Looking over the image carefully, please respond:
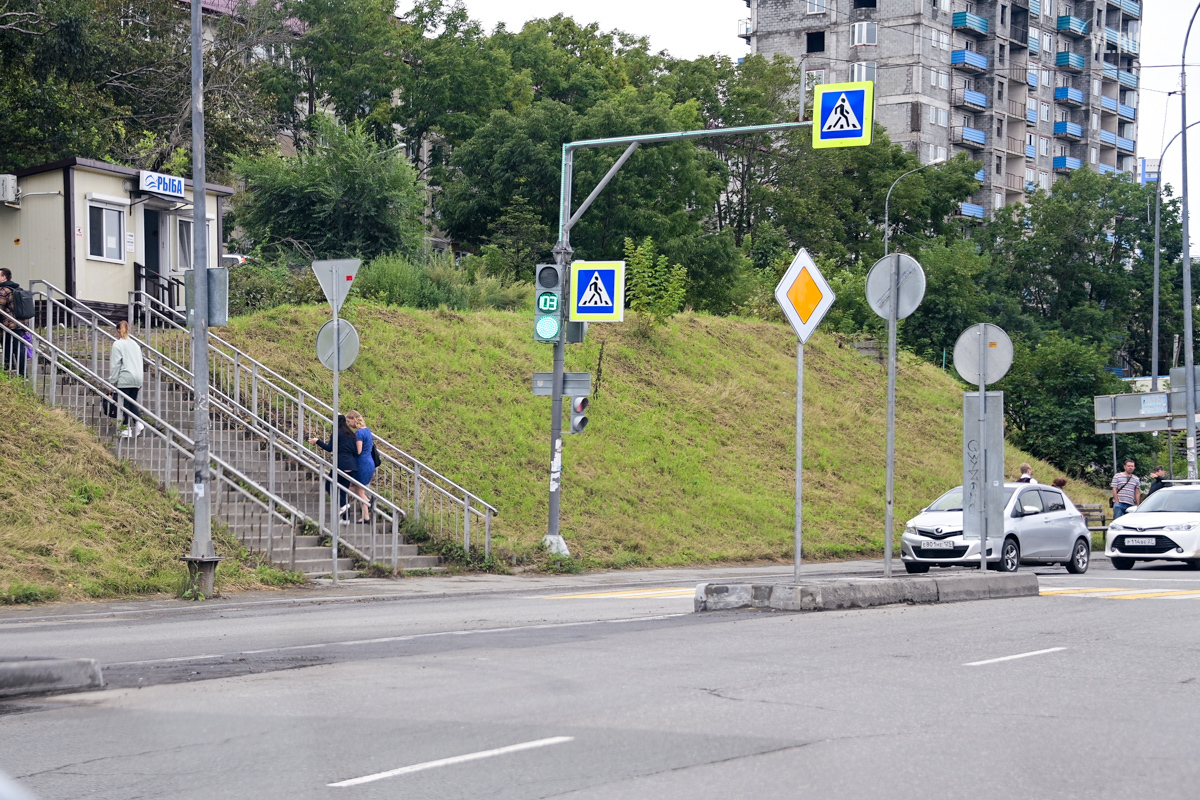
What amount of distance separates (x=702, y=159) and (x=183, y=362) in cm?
3438

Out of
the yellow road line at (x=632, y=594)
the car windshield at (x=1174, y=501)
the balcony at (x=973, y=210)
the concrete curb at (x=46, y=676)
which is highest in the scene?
the balcony at (x=973, y=210)

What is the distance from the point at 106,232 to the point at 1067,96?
80.6 metres

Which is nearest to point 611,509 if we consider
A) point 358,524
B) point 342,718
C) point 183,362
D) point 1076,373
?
point 358,524

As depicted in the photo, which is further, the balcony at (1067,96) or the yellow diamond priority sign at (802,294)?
the balcony at (1067,96)

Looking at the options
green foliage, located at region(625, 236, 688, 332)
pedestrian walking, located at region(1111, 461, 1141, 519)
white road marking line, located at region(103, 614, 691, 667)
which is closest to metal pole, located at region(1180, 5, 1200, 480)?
pedestrian walking, located at region(1111, 461, 1141, 519)

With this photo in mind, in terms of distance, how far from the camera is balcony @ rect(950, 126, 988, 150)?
85.6 metres

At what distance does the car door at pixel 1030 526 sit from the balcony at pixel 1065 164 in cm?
7759

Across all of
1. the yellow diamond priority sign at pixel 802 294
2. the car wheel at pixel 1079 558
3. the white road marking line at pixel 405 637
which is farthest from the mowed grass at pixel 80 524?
the car wheel at pixel 1079 558

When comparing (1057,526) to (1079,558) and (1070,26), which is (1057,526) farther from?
(1070,26)

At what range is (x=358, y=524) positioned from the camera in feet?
68.3

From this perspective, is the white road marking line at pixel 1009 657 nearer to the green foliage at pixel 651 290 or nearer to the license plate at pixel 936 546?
the license plate at pixel 936 546

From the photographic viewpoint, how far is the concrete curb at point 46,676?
28.9 ft

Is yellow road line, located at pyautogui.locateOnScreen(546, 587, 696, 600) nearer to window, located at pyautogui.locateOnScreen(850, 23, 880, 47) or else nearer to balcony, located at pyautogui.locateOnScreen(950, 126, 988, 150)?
window, located at pyautogui.locateOnScreen(850, 23, 880, 47)

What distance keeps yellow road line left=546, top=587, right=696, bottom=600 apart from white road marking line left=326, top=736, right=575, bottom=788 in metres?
9.95
